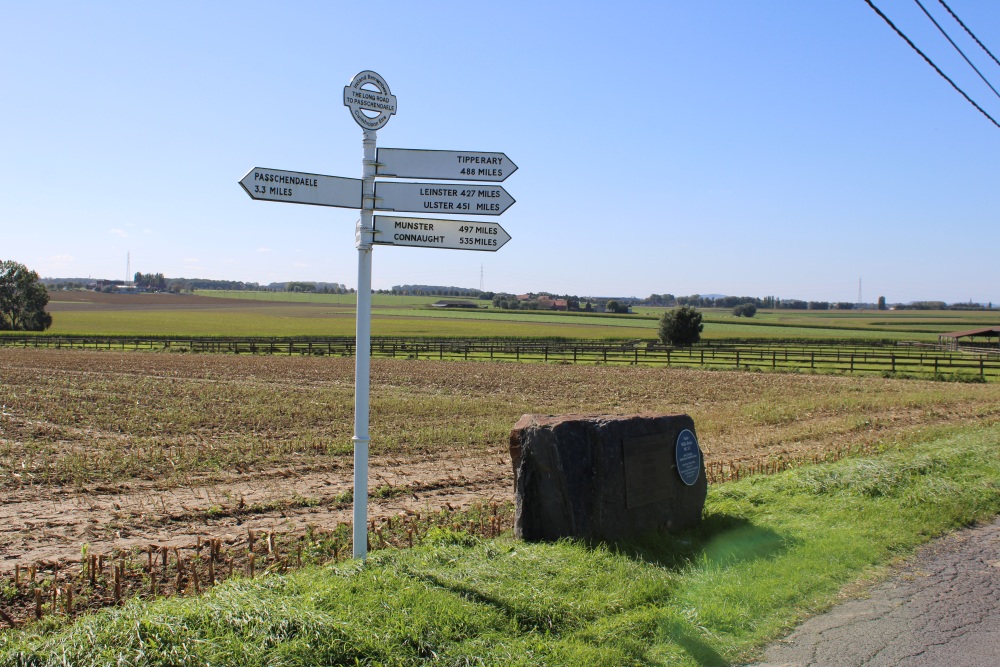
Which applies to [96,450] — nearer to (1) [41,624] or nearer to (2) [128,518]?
(2) [128,518]

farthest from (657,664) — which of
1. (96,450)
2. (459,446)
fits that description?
(96,450)

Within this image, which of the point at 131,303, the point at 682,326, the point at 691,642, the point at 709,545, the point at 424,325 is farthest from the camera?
the point at 131,303

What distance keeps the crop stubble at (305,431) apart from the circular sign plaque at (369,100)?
5263mm

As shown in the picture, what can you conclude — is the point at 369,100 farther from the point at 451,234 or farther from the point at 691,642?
the point at 691,642

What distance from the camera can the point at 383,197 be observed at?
570 centimetres

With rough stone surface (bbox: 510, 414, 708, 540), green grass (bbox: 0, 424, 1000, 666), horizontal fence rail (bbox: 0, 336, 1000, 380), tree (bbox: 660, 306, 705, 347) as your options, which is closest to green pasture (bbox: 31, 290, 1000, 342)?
tree (bbox: 660, 306, 705, 347)

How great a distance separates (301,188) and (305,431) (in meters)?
12.9

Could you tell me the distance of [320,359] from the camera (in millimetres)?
44906

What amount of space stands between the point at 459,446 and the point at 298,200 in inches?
431

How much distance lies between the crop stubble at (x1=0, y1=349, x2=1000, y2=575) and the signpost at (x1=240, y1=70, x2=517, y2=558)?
408 centimetres

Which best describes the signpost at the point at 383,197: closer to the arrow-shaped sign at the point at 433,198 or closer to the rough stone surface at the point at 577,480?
the arrow-shaped sign at the point at 433,198

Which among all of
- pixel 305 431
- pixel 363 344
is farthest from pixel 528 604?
pixel 305 431

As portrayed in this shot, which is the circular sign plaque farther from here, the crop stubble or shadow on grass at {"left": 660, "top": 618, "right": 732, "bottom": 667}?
the crop stubble

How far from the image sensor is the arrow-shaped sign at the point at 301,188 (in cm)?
532
